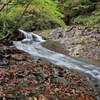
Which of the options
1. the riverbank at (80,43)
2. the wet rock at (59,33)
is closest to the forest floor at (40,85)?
the riverbank at (80,43)

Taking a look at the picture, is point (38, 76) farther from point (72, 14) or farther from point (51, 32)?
point (72, 14)

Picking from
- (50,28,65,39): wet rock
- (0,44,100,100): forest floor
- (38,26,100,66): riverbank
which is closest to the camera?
(0,44,100,100): forest floor

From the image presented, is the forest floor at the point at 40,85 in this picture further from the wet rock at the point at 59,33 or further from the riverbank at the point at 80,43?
the wet rock at the point at 59,33

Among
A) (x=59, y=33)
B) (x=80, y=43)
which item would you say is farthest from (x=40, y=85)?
(x=59, y=33)

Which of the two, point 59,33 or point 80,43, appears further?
point 59,33

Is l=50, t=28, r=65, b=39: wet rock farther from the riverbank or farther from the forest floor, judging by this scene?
the forest floor

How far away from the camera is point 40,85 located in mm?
5812

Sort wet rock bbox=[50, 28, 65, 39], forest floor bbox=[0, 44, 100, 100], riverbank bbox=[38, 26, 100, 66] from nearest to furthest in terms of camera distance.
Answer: forest floor bbox=[0, 44, 100, 100] → riverbank bbox=[38, 26, 100, 66] → wet rock bbox=[50, 28, 65, 39]

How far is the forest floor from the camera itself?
5.00 metres

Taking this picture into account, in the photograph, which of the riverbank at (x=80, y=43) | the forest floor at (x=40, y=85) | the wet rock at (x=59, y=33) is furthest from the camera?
the wet rock at (x=59, y=33)

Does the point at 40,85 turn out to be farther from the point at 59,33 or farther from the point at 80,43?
the point at 59,33

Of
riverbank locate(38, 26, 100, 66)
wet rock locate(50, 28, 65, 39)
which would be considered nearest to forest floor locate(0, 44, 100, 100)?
riverbank locate(38, 26, 100, 66)

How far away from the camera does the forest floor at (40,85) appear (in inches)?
197

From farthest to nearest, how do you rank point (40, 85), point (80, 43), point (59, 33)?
point (59, 33) → point (80, 43) → point (40, 85)
